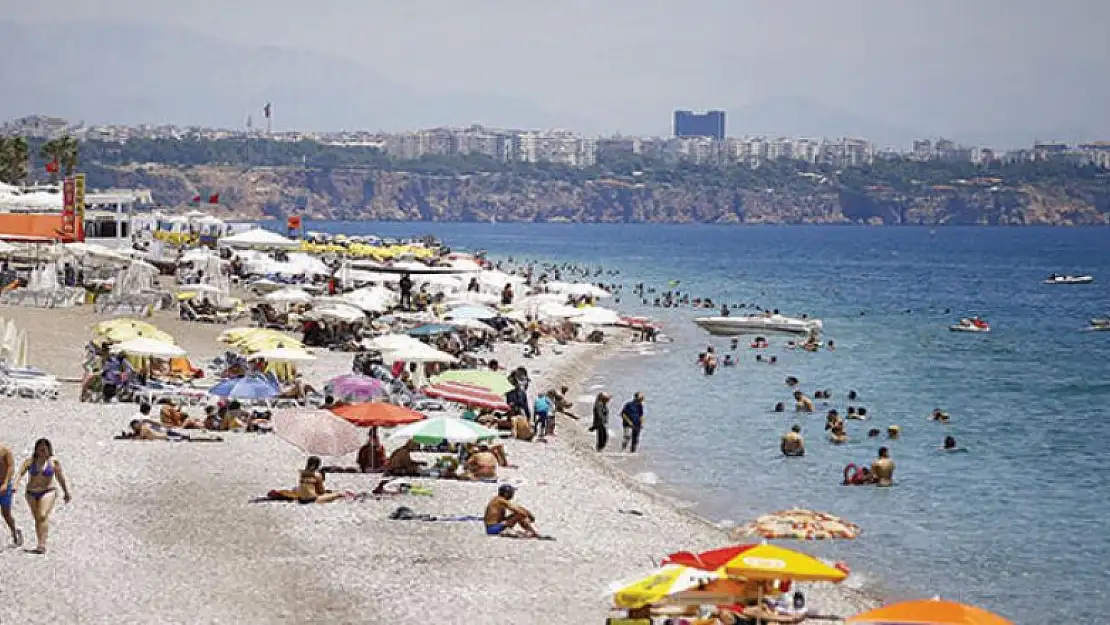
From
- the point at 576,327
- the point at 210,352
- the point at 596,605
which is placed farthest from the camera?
the point at 576,327

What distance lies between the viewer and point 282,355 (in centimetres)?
2955

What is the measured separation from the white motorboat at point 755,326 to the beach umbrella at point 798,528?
37.7m

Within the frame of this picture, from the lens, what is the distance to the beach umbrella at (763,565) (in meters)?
13.5

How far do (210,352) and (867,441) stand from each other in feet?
51.8

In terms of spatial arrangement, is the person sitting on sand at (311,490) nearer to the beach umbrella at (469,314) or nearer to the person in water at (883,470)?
the person in water at (883,470)

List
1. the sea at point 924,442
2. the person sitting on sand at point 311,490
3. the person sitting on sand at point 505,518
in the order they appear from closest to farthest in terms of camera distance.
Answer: the person sitting on sand at point 505,518
the person sitting on sand at point 311,490
the sea at point 924,442

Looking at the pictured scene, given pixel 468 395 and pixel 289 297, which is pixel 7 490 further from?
pixel 289 297

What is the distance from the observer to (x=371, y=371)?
31.0 m

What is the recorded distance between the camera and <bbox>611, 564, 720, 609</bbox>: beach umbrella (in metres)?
13.4

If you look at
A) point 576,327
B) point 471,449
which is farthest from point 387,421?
point 576,327

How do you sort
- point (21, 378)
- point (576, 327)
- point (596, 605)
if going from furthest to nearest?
point (576, 327) < point (21, 378) < point (596, 605)

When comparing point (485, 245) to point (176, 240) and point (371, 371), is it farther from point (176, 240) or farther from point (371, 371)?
point (371, 371)

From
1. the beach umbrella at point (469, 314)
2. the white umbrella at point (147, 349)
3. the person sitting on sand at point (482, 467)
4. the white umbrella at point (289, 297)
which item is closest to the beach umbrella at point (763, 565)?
the person sitting on sand at point (482, 467)

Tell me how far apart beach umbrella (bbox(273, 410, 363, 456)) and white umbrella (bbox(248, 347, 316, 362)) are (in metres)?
8.57
